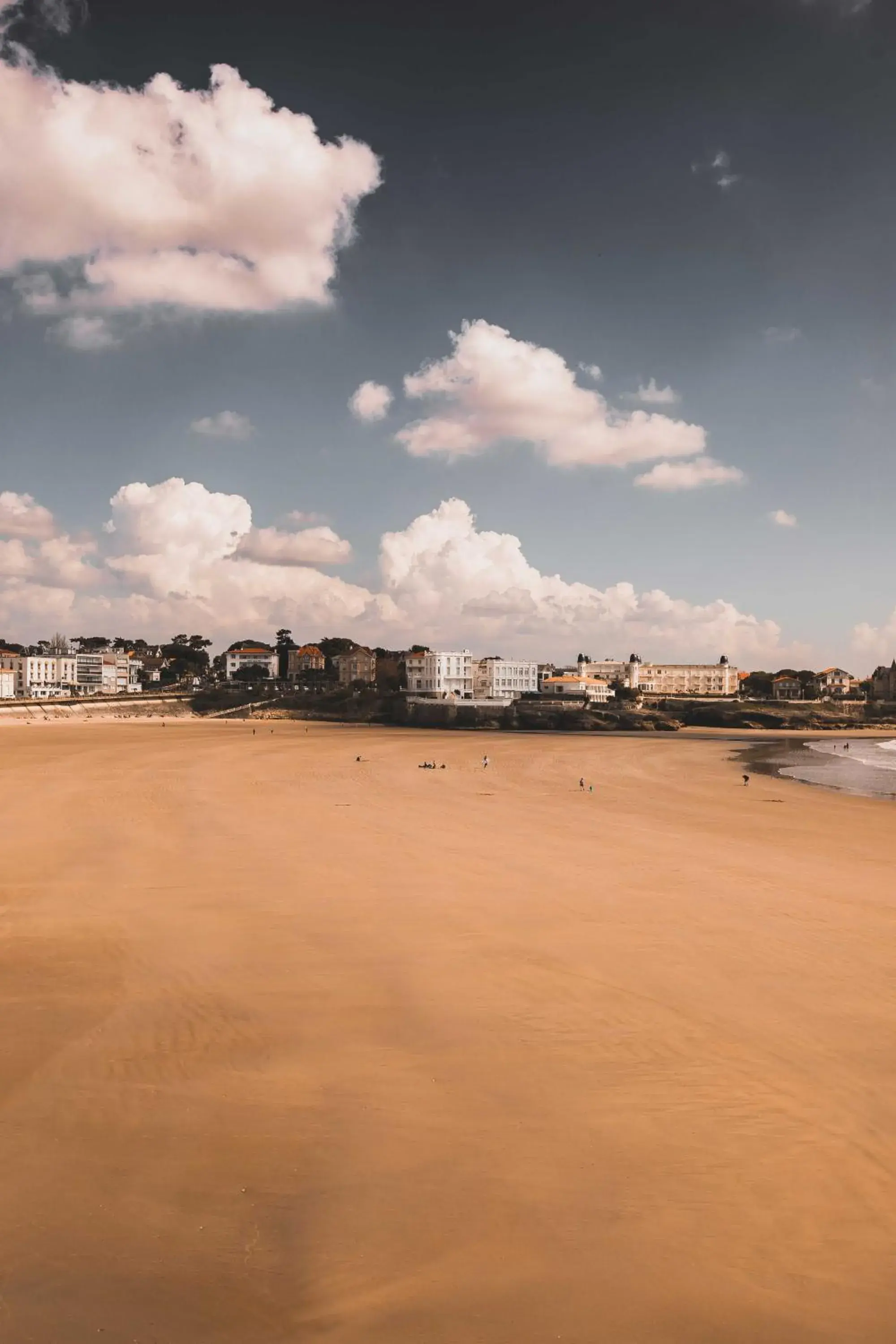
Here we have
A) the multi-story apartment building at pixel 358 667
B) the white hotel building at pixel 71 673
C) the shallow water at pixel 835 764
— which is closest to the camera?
the shallow water at pixel 835 764

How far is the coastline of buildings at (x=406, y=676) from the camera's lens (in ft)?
416

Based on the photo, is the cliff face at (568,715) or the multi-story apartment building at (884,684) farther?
the multi-story apartment building at (884,684)

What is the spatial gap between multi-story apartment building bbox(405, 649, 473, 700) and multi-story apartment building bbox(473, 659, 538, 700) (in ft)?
7.14

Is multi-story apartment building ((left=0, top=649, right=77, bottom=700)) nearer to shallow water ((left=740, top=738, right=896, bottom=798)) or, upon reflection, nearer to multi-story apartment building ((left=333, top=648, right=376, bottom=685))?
multi-story apartment building ((left=333, top=648, right=376, bottom=685))

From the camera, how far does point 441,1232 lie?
5.43m

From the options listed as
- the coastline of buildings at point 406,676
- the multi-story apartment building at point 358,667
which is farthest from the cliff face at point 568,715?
the multi-story apartment building at point 358,667

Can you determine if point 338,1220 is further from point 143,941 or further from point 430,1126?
point 143,941

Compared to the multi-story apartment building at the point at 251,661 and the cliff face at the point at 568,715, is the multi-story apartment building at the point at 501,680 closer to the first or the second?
the cliff face at the point at 568,715

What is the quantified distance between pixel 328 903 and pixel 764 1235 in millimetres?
9052

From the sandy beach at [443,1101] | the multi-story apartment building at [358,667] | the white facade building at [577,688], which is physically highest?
the multi-story apartment building at [358,667]

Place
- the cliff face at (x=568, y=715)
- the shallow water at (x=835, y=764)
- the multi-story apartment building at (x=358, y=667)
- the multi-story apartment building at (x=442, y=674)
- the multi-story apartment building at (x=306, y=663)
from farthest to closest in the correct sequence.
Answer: the multi-story apartment building at (x=306, y=663), the multi-story apartment building at (x=358, y=667), the multi-story apartment building at (x=442, y=674), the cliff face at (x=568, y=715), the shallow water at (x=835, y=764)

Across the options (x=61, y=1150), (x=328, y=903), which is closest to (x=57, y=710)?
(x=328, y=903)

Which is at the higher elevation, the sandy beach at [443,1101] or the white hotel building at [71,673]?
the white hotel building at [71,673]

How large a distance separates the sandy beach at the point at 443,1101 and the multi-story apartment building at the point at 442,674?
342 feet
